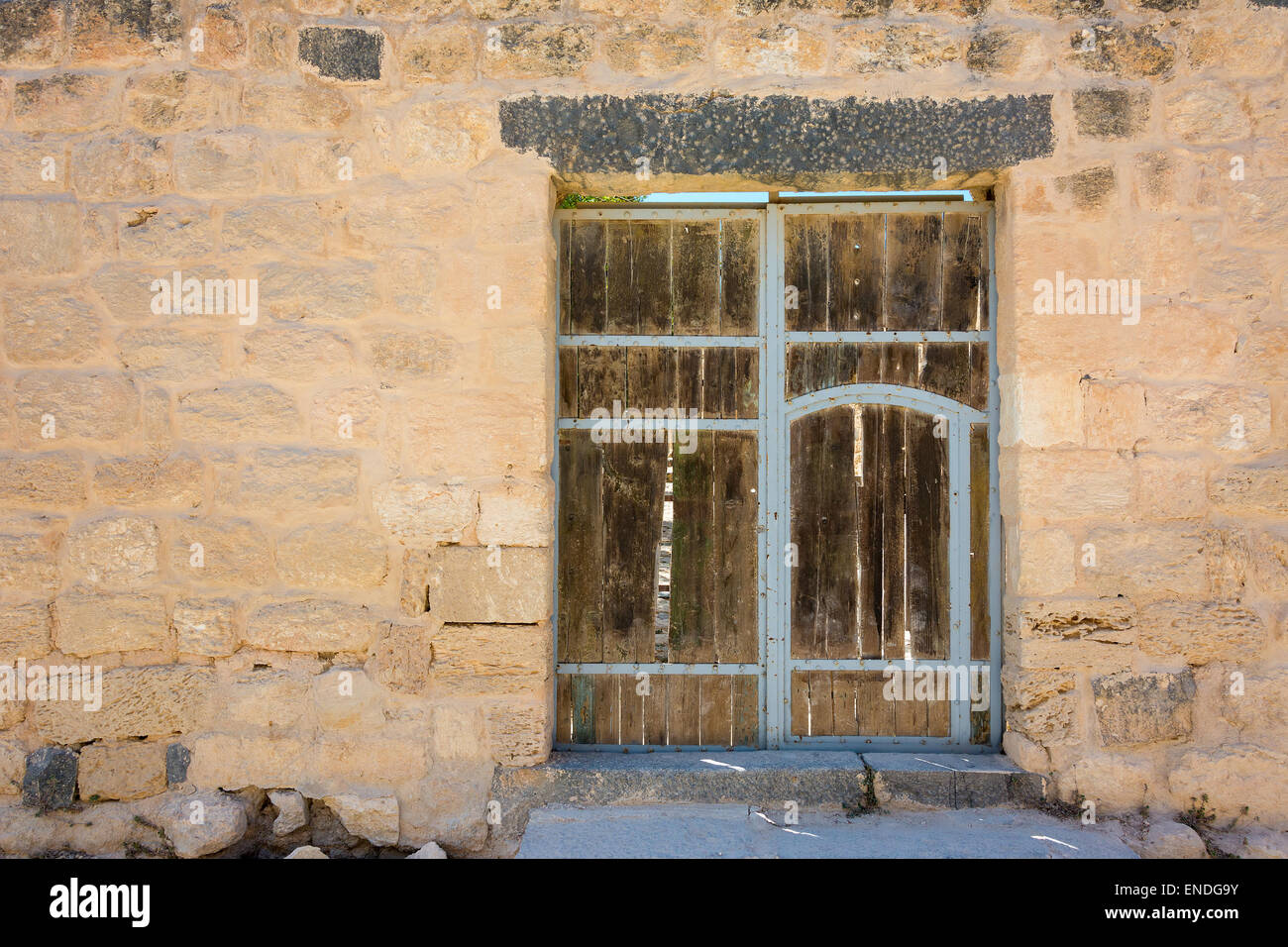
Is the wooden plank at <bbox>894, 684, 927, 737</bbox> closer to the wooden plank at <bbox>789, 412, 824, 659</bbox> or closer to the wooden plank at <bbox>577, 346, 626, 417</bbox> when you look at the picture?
the wooden plank at <bbox>789, 412, 824, 659</bbox>

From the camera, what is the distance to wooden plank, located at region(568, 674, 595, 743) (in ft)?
9.98

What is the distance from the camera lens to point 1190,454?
2811 millimetres

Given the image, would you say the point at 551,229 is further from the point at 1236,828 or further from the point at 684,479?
the point at 1236,828

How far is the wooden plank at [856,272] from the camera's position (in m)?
3.08

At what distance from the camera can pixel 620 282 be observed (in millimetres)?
3107

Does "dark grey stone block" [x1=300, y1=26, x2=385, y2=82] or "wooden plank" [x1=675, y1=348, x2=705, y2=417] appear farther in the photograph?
"wooden plank" [x1=675, y1=348, x2=705, y2=417]

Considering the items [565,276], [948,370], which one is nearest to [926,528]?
[948,370]

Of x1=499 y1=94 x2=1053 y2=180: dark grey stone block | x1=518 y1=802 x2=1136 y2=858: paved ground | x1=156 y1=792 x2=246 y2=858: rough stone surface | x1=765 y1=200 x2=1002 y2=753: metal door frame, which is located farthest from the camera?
x1=765 y1=200 x2=1002 y2=753: metal door frame

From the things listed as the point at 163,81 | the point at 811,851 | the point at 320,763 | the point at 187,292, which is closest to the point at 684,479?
the point at 811,851

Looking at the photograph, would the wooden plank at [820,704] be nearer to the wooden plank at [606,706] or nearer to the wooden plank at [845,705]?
the wooden plank at [845,705]

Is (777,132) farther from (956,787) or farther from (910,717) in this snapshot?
(956,787)

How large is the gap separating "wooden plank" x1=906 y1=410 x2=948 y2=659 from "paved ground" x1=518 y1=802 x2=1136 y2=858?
0.61m

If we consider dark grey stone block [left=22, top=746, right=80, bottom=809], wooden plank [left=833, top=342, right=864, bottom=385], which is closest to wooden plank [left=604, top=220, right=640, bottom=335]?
wooden plank [left=833, top=342, right=864, bottom=385]

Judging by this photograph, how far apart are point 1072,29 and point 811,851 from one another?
2776mm
